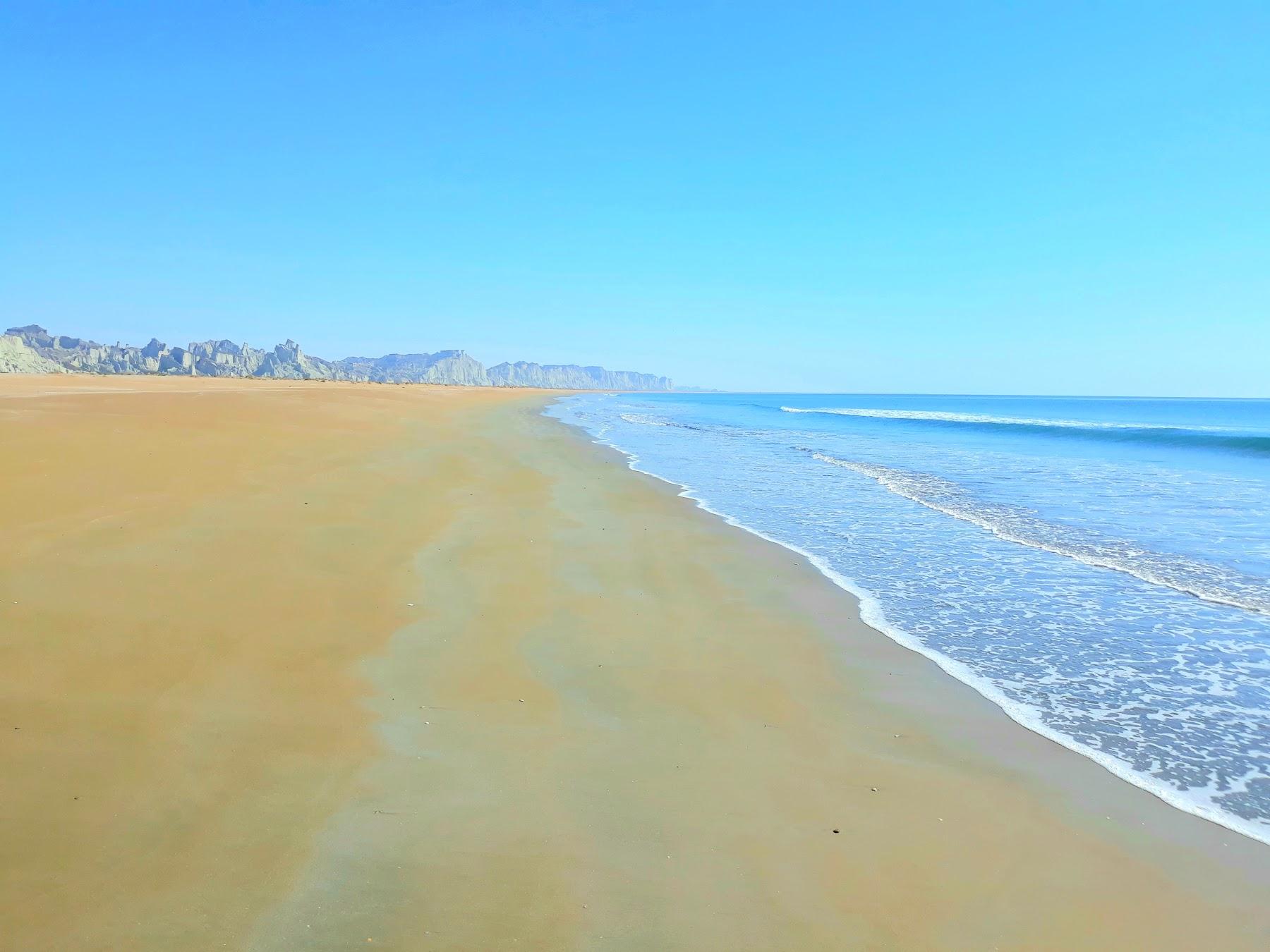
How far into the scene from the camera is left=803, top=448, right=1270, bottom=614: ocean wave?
6.98 m

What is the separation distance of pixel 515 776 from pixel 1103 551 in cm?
792

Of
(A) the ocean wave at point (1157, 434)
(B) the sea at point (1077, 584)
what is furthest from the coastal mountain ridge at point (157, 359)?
(B) the sea at point (1077, 584)

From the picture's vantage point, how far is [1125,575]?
24.8 ft

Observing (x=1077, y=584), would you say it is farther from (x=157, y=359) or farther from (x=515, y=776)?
(x=157, y=359)

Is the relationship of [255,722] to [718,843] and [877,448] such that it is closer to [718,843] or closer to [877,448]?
[718,843]

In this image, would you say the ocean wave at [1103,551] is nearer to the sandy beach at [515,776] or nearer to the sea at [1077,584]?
the sea at [1077,584]

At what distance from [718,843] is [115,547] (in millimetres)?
5985

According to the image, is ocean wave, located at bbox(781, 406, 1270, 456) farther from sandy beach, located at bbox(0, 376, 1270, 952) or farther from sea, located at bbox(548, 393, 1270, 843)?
sandy beach, located at bbox(0, 376, 1270, 952)

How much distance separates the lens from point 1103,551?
8594 millimetres

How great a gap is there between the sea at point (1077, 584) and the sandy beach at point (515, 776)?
449mm

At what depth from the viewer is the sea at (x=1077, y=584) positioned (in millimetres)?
4102

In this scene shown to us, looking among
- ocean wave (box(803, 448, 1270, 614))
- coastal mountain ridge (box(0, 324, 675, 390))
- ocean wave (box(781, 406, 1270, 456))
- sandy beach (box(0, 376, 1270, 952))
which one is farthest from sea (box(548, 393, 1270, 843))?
coastal mountain ridge (box(0, 324, 675, 390))

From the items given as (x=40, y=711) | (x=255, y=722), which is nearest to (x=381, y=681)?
(x=255, y=722)

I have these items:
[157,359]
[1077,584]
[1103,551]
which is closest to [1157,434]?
[1103,551]
